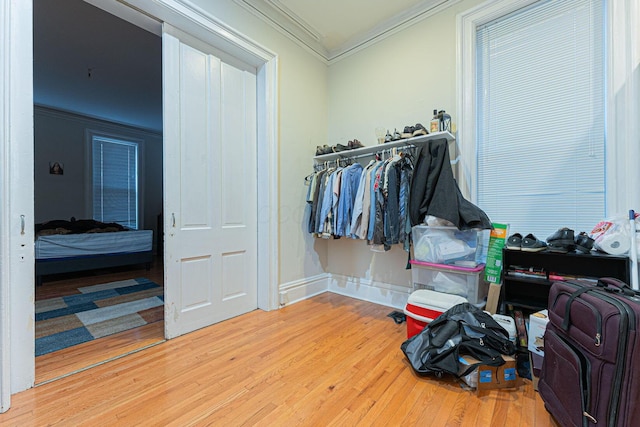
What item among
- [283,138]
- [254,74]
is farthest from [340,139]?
[254,74]

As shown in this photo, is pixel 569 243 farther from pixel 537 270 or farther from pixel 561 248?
pixel 537 270

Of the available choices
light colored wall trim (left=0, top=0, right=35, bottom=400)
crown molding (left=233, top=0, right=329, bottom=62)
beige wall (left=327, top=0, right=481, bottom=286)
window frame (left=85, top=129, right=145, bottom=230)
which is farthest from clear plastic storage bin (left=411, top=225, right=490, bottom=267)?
window frame (left=85, top=129, right=145, bottom=230)

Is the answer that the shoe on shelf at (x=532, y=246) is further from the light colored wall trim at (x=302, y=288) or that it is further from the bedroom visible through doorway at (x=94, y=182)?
the bedroom visible through doorway at (x=94, y=182)

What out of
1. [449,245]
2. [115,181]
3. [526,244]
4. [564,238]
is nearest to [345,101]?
[449,245]

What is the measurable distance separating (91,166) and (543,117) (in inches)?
292

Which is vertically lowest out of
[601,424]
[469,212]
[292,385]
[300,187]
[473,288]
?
[292,385]

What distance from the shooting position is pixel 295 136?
2.88 metres

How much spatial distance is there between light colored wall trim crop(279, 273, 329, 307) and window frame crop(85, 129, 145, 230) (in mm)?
5262

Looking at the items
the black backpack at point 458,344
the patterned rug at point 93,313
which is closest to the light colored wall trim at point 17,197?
the patterned rug at point 93,313

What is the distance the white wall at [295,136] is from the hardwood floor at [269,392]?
1021 millimetres

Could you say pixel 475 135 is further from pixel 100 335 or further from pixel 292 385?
pixel 100 335

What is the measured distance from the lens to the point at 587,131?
6.17 feet

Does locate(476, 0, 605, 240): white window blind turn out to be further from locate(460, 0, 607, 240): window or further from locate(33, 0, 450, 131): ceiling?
locate(33, 0, 450, 131): ceiling

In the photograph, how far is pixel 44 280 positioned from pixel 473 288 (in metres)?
5.20
